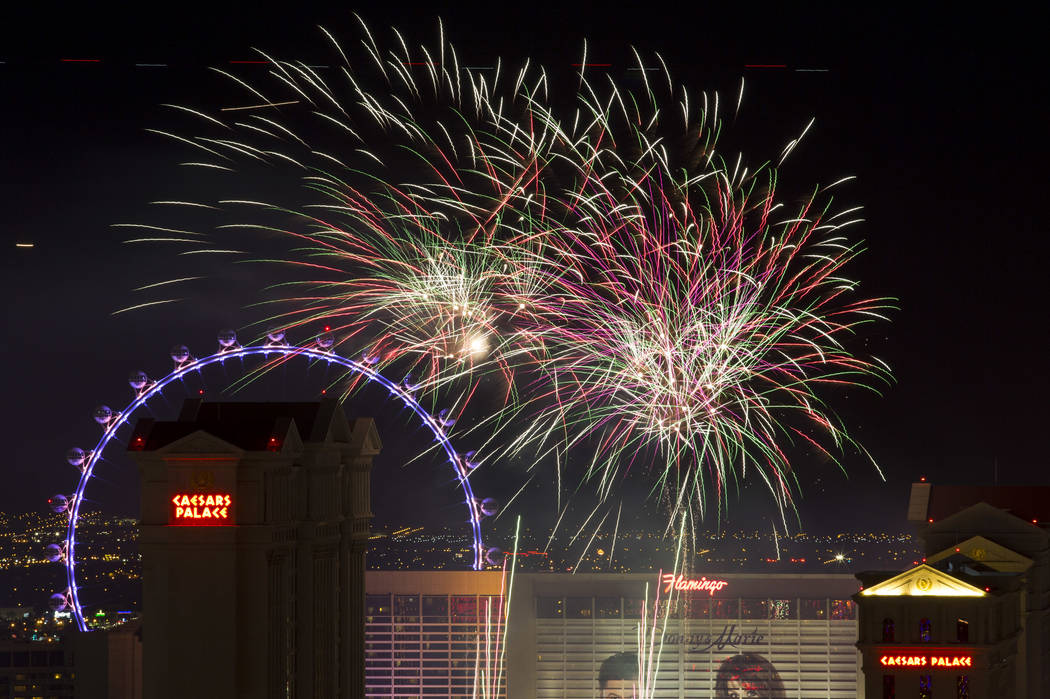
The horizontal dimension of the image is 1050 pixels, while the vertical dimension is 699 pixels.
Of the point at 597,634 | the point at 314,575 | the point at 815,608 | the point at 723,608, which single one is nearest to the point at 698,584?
the point at 723,608

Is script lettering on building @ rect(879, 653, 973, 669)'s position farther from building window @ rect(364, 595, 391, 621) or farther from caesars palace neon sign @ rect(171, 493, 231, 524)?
building window @ rect(364, 595, 391, 621)

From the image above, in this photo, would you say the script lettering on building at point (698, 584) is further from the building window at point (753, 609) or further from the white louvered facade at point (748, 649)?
the white louvered facade at point (748, 649)

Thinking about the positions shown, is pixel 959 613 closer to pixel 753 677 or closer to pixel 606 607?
pixel 606 607

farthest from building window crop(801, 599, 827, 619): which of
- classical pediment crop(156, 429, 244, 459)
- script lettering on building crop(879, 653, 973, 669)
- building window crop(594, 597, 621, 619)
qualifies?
classical pediment crop(156, 429, 244, 459)

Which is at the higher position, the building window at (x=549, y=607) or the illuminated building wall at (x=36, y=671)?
the building window at (x=549, y=607)

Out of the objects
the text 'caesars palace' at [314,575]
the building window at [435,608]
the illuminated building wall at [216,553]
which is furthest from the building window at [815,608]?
the illuminated building wall at [216,553]

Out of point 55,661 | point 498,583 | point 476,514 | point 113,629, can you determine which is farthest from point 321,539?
point 498,583
